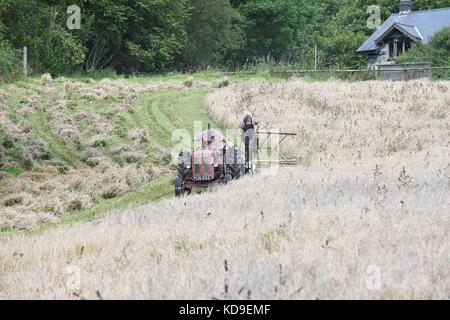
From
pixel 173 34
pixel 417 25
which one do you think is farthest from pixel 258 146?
pixel 417 25

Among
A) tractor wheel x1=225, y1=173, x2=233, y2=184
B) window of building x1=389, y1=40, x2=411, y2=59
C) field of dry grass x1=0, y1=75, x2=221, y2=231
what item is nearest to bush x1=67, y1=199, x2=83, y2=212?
field of dry grass x1=0, y1=75, x2=221, y2=231

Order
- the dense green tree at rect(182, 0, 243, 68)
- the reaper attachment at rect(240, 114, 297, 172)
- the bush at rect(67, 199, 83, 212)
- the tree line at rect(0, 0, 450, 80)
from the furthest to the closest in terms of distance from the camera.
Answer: the dense green tree at rect(182, 0, 243, 68), the tree line at rect(0, 0, 450, 80), the reaper attachment at rect(240, 114, 297, 172), the bush at rect(67, 199, 83, 212)

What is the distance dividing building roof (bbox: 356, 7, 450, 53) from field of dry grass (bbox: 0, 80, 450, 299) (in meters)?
33.3

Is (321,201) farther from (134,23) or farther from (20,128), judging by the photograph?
(134,23)

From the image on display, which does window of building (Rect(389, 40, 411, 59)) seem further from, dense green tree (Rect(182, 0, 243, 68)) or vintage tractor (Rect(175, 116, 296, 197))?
vintage tractor (Rect(175, 116, 296, 197))

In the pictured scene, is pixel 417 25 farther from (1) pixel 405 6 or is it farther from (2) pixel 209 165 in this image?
(2) pixel 209 165

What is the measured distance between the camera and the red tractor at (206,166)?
13.5 metres

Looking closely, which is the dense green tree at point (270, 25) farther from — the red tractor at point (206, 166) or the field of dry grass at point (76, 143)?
the red tractor at point (206, 166)

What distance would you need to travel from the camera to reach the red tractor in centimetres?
1352

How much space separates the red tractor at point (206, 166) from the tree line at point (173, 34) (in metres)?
14.7

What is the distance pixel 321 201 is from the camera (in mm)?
8492

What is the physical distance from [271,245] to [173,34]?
136 ft

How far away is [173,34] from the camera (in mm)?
45969
